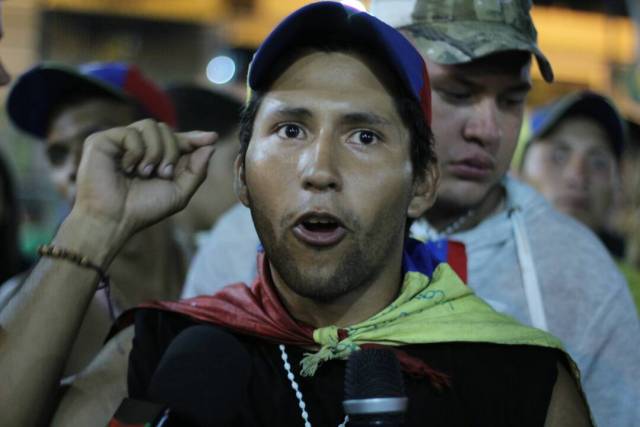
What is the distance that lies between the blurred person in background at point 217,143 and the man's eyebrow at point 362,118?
9.77 feet

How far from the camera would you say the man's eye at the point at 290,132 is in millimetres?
2275

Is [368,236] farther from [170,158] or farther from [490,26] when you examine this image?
[490,26]

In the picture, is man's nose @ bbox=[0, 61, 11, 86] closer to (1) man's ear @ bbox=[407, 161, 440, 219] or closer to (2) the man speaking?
(2) the man speaking

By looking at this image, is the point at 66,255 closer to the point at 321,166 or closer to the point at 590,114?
→ the point at 321,166

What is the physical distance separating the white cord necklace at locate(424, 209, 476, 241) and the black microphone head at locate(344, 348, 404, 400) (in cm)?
117

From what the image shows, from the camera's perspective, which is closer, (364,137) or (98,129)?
(364,137)

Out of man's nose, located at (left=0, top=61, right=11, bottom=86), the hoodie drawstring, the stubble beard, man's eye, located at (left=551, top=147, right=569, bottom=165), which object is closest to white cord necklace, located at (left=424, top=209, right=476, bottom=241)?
the hoodie drawstring

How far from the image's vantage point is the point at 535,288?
2834 mm

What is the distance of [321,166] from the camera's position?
2.16 meters

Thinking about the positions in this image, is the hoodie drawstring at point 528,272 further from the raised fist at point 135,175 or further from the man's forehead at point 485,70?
the raised fist at point 135,175

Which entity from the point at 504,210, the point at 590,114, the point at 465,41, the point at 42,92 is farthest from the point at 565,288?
the point at 590,114

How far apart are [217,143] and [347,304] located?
10.2 feet

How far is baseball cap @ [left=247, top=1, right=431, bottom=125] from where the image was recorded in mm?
2273

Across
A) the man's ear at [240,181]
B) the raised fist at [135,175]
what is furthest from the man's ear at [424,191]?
the raised fist at [135,175]
